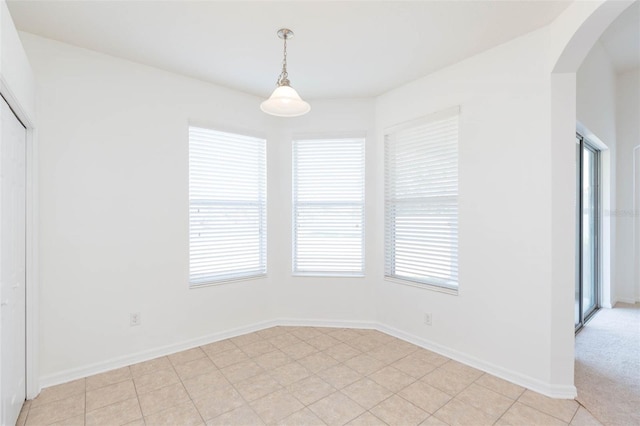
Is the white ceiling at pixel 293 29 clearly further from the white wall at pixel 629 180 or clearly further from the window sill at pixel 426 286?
the white wall at pixel 629 180

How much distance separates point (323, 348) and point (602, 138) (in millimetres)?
4264

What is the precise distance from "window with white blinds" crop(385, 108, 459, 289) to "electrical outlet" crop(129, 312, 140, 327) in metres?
2.64

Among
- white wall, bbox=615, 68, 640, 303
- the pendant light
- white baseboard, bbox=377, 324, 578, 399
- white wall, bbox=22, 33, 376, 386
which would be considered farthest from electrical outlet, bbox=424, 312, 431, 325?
white wall, bbox=615, 68, 640, 303

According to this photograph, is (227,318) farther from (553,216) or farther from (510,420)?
(553,216)

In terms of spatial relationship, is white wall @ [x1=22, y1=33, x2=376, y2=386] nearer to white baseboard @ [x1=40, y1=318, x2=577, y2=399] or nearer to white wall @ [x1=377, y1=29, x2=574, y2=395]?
white baseboard @ [x1=40, y1=318, x2=577, y2=399]

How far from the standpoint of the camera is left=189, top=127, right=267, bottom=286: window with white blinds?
346cm

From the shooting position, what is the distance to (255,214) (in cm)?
392

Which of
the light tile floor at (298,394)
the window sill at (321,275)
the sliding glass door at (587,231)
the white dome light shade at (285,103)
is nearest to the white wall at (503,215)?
the light tile floor at (298,394)

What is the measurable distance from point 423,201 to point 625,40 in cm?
295

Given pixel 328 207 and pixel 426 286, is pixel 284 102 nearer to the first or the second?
pixel 328 207

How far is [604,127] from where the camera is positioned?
13.4 feet

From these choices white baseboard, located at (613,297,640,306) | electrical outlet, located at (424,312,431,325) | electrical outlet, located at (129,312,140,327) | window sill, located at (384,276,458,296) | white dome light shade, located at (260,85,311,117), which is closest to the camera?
white dome light shade, located at (260,85,311,117)

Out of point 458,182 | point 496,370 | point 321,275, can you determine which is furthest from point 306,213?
point 496,370

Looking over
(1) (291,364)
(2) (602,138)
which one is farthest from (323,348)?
(2) (602,138)
